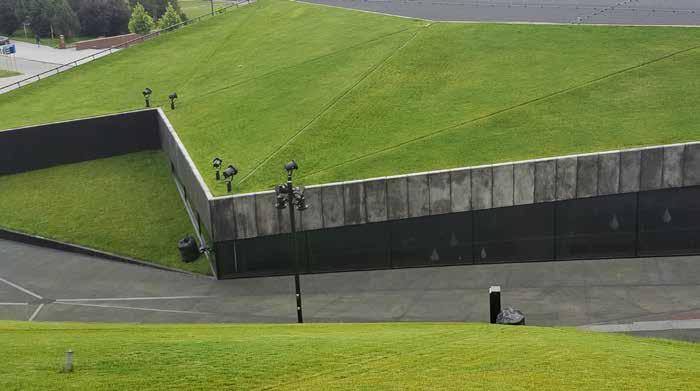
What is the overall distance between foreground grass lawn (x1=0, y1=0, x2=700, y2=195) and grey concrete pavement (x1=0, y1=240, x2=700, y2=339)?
458cm

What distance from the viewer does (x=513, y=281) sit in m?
36.3

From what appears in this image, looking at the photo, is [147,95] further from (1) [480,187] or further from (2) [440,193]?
(1) [480,187]

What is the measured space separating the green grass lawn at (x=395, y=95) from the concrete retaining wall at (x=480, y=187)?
3.95ft

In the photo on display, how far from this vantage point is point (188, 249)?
4016cm

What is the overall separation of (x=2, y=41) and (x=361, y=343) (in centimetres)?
9241

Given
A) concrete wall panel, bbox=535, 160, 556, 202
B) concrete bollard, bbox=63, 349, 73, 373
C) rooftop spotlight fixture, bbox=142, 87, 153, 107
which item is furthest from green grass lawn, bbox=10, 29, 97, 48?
concrete bollard, bbox=63, 349, 73, 373

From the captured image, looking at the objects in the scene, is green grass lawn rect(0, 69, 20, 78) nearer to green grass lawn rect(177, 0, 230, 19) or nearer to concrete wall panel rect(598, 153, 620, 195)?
green grass lawn rect(177, 0, 230, 19)

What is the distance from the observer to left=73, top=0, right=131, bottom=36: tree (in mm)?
108688

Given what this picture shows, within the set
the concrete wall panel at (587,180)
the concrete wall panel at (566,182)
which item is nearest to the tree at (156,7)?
the concrete wall panel at (566,182)

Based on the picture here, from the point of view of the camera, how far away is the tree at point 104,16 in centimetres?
10869

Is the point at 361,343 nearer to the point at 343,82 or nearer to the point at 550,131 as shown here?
the point at 550,131

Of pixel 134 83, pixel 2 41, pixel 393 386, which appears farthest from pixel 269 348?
pixel 2 41

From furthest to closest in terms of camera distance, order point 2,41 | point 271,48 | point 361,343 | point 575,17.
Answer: point 2,41 < point 271,48 < point 575,17 < point 361,343

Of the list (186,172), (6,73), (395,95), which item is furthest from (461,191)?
(6,73)
